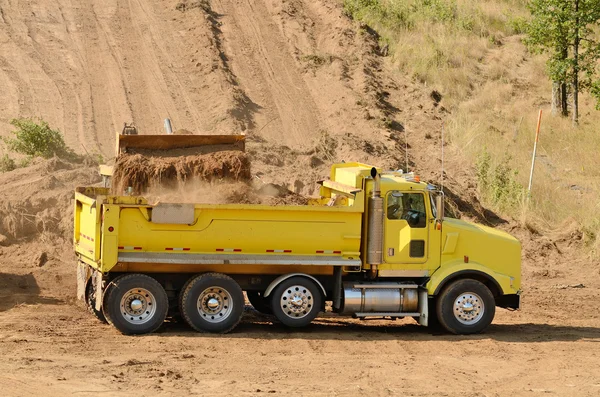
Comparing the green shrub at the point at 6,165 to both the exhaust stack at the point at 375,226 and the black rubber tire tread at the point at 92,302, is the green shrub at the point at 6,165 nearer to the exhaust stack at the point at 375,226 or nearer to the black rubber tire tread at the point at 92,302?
the black rubber tire tread at the point at 92,302

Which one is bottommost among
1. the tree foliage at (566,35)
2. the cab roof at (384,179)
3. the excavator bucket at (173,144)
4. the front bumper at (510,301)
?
the front bumper at (510,301)

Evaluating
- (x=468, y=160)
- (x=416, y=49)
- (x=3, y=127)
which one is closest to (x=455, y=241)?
(x=468, y=160)

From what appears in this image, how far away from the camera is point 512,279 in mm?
17578

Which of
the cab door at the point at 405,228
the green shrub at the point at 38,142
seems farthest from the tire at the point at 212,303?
the green shrub at the point at 38,142

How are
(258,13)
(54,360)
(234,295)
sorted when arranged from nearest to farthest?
(54,360)
(234,295)
(258,13)

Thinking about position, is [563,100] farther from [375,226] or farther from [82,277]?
[82,277]

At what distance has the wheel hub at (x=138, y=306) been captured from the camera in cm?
1639

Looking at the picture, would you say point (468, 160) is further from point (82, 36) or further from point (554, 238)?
point (82, 36)

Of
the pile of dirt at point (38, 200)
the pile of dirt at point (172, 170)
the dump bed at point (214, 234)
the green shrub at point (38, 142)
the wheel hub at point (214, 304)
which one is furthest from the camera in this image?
the green shrub at point (38, 142)

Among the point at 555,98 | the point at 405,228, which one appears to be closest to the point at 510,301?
the point at 405,228

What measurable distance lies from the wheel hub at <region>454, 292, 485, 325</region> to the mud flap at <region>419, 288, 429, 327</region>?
51 cm

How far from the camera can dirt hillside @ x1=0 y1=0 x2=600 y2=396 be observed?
14.2 metres

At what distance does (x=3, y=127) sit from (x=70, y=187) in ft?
18.9

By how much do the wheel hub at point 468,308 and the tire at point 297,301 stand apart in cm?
236
